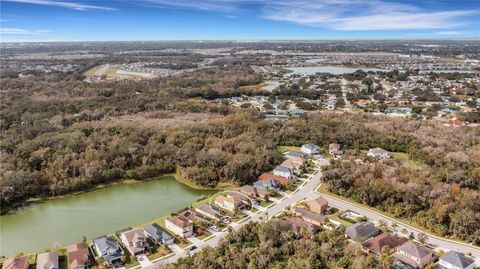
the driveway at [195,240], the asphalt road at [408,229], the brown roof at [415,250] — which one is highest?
the brown roof at [415,250]

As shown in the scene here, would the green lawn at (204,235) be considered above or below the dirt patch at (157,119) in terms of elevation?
below

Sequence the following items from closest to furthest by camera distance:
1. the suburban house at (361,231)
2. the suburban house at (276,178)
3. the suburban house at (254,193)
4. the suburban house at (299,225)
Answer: the suburban house at (361,231) → the suburban house at (299,225) → the suburban house at (254,193) → the suburban house at (276,178)

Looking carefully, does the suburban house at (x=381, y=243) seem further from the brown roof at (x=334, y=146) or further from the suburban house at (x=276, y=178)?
the brown roof at (x=334, y=146)

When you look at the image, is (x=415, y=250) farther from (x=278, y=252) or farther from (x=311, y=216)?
(x=278, y=252)

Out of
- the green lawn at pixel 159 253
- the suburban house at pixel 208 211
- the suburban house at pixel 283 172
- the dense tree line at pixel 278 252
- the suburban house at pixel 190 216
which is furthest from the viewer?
the suburban house at pixel 283 172

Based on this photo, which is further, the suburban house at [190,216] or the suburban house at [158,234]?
the suburban house at [190,216]

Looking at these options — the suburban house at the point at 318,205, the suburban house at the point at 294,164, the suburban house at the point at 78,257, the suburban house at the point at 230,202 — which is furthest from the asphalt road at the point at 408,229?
the suburban house at the point at 78,257

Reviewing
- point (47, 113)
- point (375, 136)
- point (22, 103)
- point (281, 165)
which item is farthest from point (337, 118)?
point (22, 103)

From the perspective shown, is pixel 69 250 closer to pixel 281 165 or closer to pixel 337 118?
pixel 281 165
